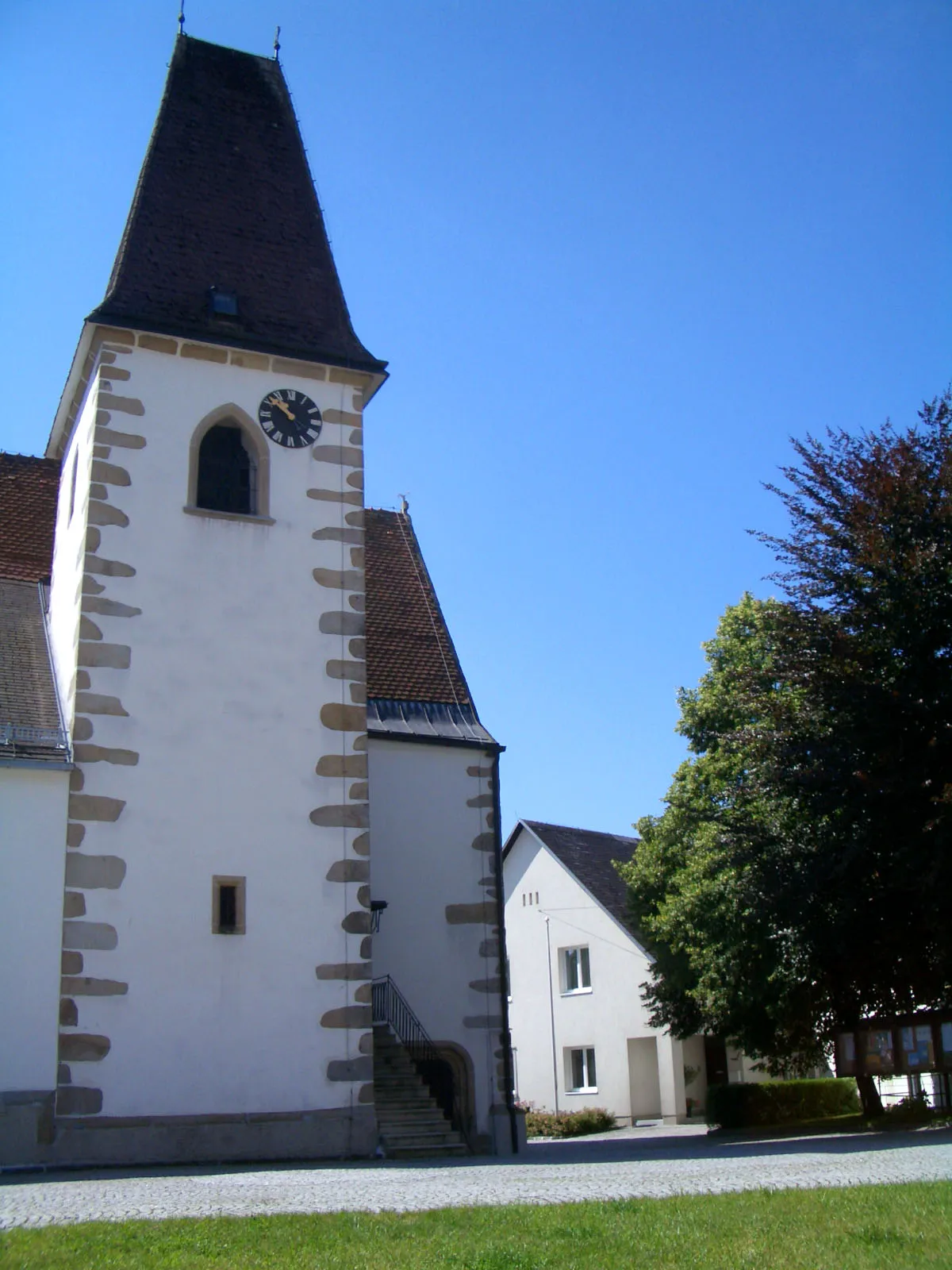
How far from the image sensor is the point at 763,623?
20062mm

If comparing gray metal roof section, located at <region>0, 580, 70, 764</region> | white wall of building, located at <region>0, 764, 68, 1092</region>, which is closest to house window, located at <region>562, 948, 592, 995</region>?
gray metal roof section, located at <region>0, 580, 70, 764</region>

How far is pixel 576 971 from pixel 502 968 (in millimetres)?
17135

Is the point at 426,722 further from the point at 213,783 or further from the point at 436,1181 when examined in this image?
the point at 436,1181

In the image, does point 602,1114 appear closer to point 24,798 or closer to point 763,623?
point 763,623

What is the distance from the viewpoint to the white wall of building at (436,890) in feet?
61.9

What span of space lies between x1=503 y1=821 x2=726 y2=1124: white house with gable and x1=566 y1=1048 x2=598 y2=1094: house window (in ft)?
0.07

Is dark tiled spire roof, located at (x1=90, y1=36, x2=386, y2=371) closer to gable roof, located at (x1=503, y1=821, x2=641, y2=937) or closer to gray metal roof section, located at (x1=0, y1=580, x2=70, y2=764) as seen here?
gray metal roof section, located at (x1=0, y1=580, x2=70, y2=764)

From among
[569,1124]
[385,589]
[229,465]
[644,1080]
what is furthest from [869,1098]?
[229,465]

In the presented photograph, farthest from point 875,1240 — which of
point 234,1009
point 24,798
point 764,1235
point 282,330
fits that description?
point 282,330

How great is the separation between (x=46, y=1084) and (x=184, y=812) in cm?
330

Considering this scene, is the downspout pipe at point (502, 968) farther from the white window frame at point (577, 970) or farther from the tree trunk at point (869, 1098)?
the white window frame at point (577, 970)

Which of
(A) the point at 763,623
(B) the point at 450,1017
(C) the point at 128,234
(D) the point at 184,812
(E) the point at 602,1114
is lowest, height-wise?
(E) the point at 602,1114

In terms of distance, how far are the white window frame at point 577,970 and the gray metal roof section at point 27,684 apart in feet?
67.1

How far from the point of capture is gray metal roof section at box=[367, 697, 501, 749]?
2009 centimetres
